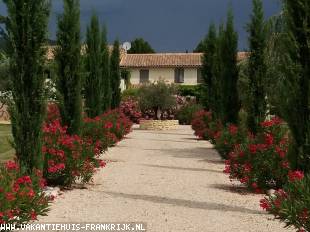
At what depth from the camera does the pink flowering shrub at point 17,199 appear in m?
6.17

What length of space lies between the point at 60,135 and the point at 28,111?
62.7 inches

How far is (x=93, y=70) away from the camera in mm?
18906

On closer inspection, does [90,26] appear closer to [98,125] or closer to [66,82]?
[98,125]

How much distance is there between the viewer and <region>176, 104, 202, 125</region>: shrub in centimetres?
3828

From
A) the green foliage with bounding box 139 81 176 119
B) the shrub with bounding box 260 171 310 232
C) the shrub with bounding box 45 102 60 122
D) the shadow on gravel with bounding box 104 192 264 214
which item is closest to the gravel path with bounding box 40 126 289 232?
the shadow on gravel with bounding box 104 192 264 214

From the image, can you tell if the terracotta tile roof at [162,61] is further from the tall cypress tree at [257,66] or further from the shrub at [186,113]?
the tall cypress tree at [257,66]

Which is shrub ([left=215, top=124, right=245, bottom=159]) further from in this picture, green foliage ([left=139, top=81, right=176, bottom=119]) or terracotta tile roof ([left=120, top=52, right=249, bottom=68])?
terracotta tile roof ([left=120, top=52, right=249, bottom=68])

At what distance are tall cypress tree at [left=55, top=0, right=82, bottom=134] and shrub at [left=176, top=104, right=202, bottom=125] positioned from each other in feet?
81.2

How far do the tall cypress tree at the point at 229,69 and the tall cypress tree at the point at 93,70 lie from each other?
177 inches

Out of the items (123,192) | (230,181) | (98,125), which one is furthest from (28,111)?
(98,125)

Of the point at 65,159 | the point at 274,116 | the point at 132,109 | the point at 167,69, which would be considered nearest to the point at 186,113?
the point at 132,109

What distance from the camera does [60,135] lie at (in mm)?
10977

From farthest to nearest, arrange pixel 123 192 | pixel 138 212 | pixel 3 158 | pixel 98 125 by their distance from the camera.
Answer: pixel 98 125, pixel 3 158, pixel 123 192, pixel 138 212

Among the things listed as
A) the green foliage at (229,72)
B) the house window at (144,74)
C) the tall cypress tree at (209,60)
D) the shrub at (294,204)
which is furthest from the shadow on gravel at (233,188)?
the house window at (144,74)
